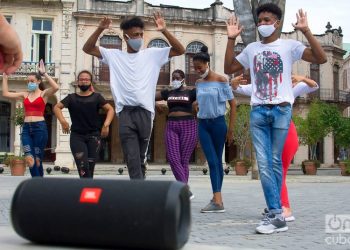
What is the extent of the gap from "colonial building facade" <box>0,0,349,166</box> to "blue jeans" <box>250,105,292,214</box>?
22.5 metres

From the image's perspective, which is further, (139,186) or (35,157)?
(35,157)

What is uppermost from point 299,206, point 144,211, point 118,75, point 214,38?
point 214,38

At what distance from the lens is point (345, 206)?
668 centimetres

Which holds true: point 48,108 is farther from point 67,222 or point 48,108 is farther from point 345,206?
point 67,222

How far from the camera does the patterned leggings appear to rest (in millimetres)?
6531

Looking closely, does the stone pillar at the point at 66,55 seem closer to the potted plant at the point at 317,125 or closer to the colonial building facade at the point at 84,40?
the colonial building facade at the point at 84,40

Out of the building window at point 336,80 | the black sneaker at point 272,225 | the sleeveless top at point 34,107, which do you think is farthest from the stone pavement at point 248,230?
the building window at point 336,80

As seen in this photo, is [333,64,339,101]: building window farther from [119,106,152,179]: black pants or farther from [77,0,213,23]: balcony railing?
[119,106,152,179]: black pants

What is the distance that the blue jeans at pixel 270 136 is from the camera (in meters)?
4.76

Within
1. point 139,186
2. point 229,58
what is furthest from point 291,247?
point 229,58

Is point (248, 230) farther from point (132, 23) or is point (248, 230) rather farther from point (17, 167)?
point (17, 167)

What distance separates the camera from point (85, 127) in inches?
244

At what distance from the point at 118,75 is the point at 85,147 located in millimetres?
1149

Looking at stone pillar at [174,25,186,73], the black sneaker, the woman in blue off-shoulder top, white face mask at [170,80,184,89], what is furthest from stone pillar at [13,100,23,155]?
the black sneaker
